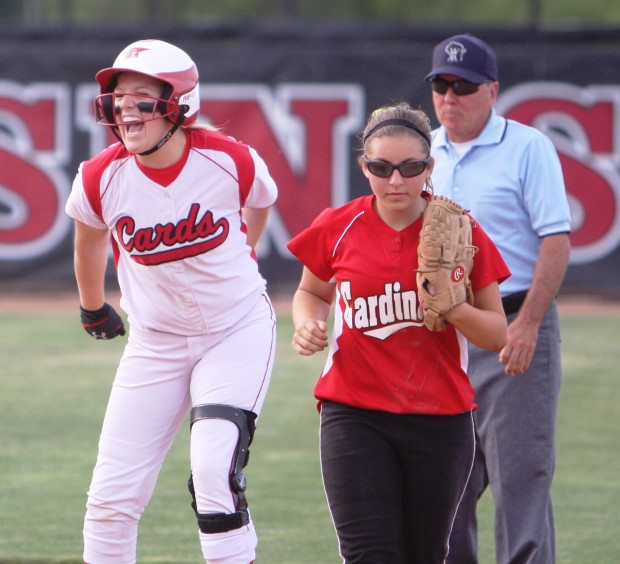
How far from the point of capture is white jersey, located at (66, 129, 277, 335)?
481 centimetres

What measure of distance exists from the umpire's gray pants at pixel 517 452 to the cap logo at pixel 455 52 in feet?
3.74

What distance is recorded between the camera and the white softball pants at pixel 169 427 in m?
4.61

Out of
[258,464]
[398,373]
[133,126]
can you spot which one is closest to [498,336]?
[398,373]

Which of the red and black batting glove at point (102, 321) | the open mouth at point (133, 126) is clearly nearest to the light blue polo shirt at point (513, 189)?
the open mouth at point (133, 126)

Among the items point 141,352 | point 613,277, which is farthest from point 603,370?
point 141,352

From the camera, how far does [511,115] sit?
49.3 feet

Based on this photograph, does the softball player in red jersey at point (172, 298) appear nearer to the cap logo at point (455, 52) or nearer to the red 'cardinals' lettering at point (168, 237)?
the red 'cardinals' lettering at point (168, 237)

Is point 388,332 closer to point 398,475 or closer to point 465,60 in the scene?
point 398,475

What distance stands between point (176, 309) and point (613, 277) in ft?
36.1

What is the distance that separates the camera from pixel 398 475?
4301mm

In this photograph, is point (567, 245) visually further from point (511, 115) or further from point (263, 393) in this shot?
point (511, 115)

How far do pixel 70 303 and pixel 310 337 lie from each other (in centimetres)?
1180

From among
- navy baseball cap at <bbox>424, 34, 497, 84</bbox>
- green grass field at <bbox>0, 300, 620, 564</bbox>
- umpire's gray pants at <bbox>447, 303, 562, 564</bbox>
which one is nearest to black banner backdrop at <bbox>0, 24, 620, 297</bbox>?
green grass field at <bbox>0, 300, 620, 564</bbox>

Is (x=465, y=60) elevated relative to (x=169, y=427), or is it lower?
elevated
